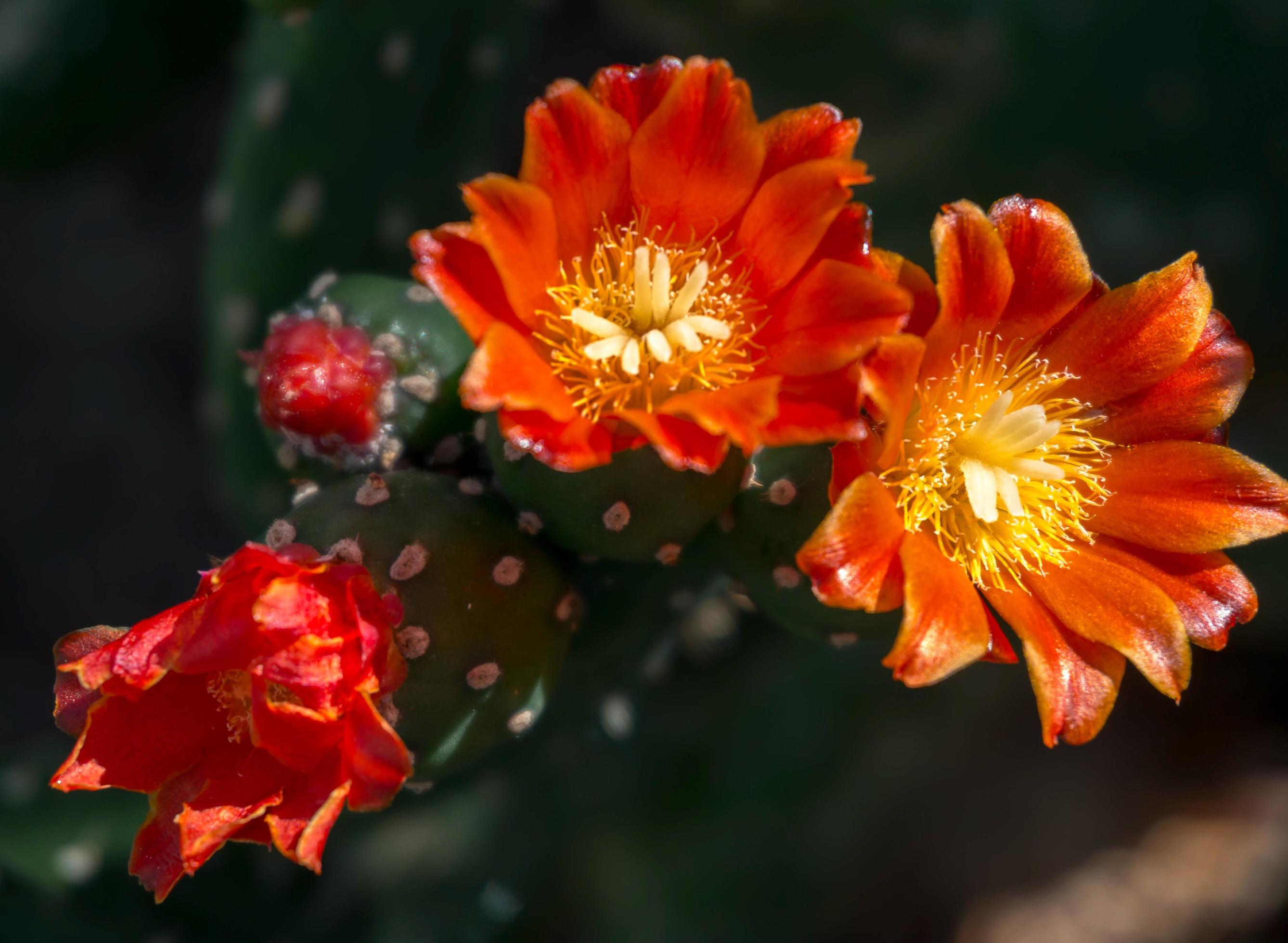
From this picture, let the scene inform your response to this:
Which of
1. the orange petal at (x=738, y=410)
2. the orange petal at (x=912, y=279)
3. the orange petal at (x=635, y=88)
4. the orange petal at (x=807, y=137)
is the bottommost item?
the orange petal at (x=738, y=410)

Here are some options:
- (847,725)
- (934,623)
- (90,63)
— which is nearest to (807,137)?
(934,623)

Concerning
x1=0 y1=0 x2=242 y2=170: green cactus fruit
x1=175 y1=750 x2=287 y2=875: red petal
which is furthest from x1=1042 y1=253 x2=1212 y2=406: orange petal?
x1=0 y1=0 x2=242 y2=170: green cactus fruit

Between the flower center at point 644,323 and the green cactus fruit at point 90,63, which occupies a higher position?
the flower center at point 644,323

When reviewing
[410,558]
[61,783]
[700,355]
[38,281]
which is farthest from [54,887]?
[38,281]

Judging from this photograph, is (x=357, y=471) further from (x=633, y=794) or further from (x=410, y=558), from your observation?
(x=633, y=794)

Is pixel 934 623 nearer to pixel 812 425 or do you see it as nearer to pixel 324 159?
pixel 812 425

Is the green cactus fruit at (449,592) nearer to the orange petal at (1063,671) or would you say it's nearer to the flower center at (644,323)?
the flower center at (644,323)

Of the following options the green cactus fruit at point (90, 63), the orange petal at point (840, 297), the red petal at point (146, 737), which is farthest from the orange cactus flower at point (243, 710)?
A: the green cactus fruit at point (90, 63)
